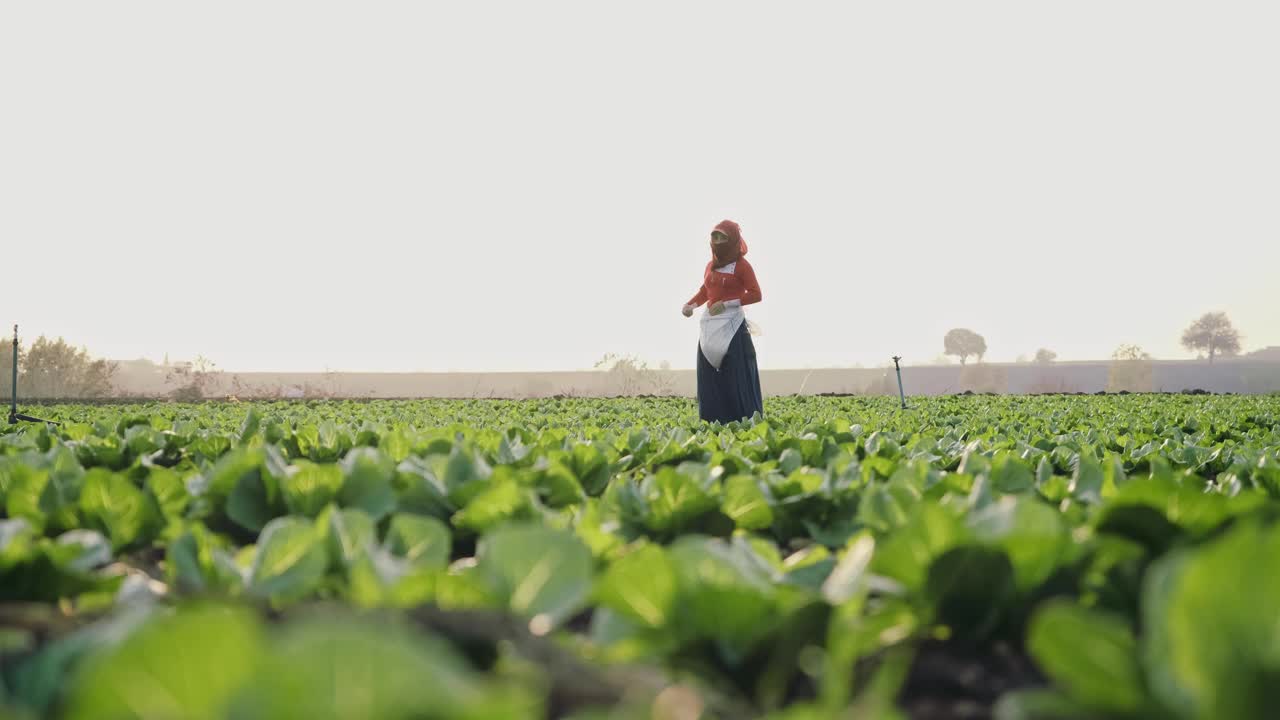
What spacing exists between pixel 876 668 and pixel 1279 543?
0.52 m

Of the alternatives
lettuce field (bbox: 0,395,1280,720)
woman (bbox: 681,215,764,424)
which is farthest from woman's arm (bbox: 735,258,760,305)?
lettuce field (bbox: 0,395,1280,720)

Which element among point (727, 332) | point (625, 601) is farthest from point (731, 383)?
point (625, 601)

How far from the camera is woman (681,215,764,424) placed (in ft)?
33.5

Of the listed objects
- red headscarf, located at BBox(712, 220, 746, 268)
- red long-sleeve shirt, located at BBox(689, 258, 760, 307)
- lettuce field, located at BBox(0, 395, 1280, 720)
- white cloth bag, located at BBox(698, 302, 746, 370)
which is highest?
red headscarf, located at BBox(712, 220, 746, 268)

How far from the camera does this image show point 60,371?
50250 millimetres

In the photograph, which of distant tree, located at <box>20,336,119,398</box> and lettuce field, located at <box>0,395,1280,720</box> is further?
distant tree, located at <box>20,336,119,398</box>

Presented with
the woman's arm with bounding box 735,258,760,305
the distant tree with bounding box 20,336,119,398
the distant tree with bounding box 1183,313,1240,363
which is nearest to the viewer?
the woman's arm with bounding box 735,258,760,305

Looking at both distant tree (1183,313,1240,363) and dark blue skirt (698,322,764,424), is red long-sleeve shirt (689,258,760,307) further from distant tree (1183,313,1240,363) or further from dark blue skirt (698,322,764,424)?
distant tree (1183,313,1240,363)

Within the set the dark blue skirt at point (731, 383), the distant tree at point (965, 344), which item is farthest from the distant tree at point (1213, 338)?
the dark blue skirt at point (731, 383)

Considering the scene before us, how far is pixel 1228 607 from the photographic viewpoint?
73 centimetres

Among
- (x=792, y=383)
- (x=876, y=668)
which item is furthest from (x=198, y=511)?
(x=792, y=383)

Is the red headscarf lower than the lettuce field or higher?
higher

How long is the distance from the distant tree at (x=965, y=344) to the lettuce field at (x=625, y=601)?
116m

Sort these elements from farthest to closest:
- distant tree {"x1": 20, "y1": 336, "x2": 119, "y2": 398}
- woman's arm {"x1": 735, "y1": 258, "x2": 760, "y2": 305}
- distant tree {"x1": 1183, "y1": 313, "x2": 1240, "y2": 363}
Result: distant tree {"x1": 1183, "y1": 313, "x2": 1240, "y2": 363} < distant tree {"x1": 20, "y1": 336, "x2": 119, "y2": 398} < woman's arm {"x1": 735, "y1": 258, "x2": 760, "y2": 305}
